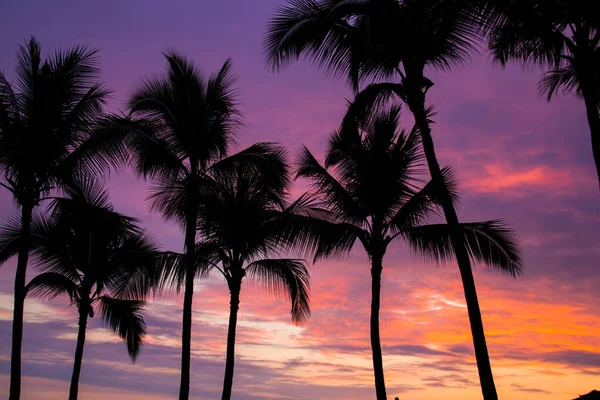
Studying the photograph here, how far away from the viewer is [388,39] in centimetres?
1600

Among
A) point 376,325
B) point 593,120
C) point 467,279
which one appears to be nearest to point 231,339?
point 376,325

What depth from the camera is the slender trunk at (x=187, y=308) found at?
18.3 metres

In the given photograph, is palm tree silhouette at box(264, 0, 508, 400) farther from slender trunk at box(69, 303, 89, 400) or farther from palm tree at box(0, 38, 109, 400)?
slender trunk at box(69, 303, 89, 400)

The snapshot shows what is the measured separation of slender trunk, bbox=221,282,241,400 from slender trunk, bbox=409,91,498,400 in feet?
28.0

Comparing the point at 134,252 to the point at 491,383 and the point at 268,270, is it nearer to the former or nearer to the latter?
the point at 268,270

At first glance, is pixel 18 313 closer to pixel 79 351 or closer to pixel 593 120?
pixel 79 351

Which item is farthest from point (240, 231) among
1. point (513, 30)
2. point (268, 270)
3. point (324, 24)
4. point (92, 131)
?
point (513, 30)

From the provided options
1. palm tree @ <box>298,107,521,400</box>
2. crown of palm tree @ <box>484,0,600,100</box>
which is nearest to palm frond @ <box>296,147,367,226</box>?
palm tree @ <box>298,107,521,400</box>

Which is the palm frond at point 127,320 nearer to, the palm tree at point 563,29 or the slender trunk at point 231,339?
the slender trunk at point 231,339

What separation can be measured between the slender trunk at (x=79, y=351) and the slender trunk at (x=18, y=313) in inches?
301

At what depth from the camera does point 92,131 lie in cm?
1786

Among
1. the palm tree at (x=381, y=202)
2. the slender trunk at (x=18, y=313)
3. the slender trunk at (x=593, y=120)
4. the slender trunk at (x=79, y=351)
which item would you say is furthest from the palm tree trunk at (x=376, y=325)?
the slender trunk at (x=79, y=351)

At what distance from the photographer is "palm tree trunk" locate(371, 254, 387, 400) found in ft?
60.9

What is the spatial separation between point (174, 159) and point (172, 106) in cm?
161
